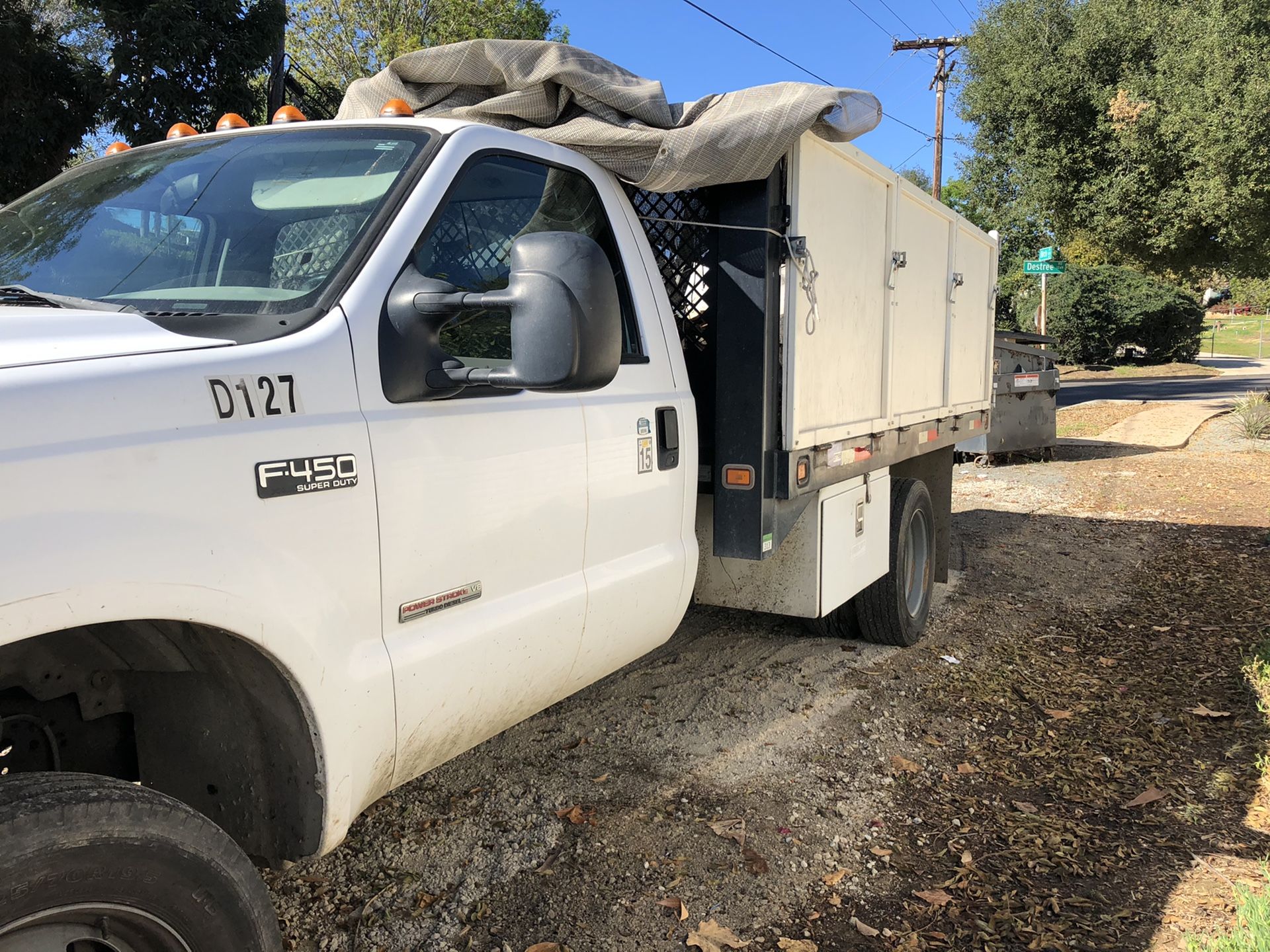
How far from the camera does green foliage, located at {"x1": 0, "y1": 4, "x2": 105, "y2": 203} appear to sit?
11523mm

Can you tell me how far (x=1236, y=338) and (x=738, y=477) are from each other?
65.5 metres

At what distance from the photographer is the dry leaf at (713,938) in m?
2.86

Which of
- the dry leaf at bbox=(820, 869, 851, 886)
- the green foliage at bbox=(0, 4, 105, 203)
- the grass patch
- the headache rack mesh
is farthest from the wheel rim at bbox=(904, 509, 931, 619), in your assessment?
the grass patch

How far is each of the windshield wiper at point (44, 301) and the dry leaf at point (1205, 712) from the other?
472 cm

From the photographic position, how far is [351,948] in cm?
281

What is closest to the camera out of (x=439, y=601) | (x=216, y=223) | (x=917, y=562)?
(x=439, y=601)

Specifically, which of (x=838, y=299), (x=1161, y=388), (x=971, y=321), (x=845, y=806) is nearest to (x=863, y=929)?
(x=845, y=806)

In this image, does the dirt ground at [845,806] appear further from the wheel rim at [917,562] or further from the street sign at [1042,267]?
the street sign at [1042,267]

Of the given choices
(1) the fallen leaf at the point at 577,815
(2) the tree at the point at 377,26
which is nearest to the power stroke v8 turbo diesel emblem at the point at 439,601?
(1) the fallen leaf at the point at 577,815

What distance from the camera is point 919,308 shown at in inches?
208

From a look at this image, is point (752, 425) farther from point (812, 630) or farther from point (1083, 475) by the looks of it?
point (1083, 475)

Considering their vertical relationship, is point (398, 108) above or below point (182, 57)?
below

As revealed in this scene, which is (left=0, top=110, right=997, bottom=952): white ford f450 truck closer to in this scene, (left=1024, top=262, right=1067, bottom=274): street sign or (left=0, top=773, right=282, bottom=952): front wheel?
(left=0, top=773, right=282, bottom=952): front wheel

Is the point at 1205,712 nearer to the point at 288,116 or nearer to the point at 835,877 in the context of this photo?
the point at 835,877
